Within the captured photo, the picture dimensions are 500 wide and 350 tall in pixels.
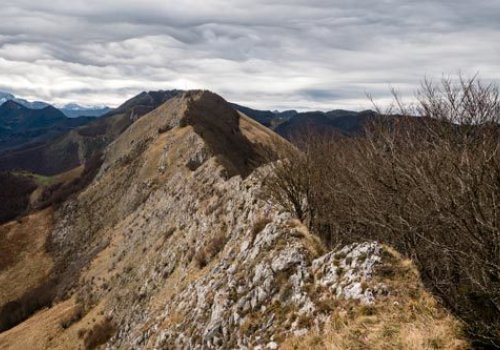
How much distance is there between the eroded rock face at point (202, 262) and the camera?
827 inches

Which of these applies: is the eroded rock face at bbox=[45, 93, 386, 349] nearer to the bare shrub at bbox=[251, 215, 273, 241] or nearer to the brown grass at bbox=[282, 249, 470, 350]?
the bare shrub at bbox=[251, 215, 273, 241]

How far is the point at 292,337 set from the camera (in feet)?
62.2

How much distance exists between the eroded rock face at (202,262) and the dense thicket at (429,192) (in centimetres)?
287

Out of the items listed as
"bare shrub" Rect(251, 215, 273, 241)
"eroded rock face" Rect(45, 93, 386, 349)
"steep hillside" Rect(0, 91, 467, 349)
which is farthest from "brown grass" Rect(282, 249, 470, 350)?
"bare shrub" Rect(251, 215, 273, 241)

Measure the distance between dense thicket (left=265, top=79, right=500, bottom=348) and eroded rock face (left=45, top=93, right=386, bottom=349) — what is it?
287 cm

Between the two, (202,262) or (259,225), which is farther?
(202,262)

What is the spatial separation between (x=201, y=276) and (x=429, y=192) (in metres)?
25.8

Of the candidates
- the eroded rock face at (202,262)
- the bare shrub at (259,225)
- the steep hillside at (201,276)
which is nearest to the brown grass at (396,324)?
the steep hillside at (201,276)

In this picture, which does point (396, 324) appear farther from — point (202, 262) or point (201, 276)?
point (202, 262)

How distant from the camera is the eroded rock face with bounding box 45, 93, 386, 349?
827 inches

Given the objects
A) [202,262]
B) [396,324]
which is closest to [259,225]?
[202,262]

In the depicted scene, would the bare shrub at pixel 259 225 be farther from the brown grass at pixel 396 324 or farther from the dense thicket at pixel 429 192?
the brown grass at pixel 396 324

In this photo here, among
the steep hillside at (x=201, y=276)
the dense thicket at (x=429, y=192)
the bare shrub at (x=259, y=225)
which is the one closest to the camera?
the dense thicket at (x=429, y=192)

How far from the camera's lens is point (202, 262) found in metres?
41.2
